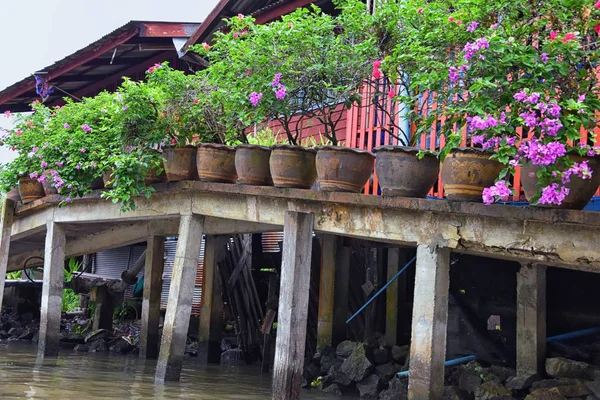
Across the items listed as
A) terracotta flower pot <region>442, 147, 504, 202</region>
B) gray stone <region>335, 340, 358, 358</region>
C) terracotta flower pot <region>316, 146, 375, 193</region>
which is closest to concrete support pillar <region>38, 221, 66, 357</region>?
gray stone <region>335, 340, 358, 358</region>

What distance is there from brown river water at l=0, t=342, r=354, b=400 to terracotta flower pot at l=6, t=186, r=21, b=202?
2.51 metres

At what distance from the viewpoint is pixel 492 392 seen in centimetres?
760

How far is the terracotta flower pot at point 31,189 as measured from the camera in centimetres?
1273

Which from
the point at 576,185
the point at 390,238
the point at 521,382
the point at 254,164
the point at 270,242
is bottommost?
the point at 521,382

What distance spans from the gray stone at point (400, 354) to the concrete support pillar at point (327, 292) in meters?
1.31

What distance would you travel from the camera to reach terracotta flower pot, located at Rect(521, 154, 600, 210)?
557 centimetres

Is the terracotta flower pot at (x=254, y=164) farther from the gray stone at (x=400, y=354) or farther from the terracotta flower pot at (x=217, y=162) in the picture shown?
the gray stone at (x=400, y=354)

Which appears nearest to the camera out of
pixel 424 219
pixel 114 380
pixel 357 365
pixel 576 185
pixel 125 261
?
pixel 576 185

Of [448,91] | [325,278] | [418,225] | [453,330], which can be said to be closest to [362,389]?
[453,330]

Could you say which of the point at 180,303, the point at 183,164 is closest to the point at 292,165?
the point at 183,164

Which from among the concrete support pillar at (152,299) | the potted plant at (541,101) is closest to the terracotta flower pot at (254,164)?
the potted plant at (541,101)

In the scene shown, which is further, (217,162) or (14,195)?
(14,195)

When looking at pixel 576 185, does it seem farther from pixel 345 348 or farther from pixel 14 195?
pixel 14 195

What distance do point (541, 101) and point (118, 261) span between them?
16.0m
